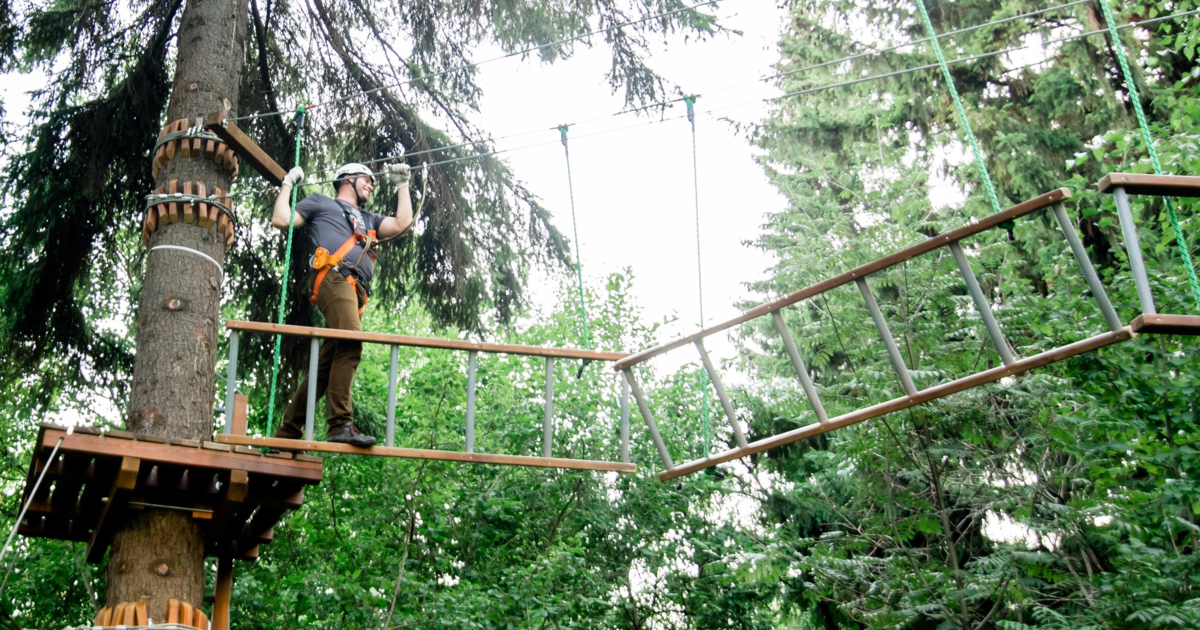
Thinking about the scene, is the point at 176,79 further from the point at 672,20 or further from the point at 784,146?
the point at 784,146

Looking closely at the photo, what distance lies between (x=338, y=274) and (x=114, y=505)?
1.49 m

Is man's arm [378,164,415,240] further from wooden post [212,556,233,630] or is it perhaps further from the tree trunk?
wooden post [212,556,233,630]

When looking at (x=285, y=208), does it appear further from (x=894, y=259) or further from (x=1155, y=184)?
(x=1155, y=184)

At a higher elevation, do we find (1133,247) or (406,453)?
(1133,247)

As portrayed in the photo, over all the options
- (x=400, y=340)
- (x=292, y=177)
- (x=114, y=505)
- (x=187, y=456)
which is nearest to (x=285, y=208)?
(x=292, y=177)

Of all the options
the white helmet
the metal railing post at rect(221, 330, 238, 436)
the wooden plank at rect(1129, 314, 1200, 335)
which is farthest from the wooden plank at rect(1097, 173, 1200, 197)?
the white helmet

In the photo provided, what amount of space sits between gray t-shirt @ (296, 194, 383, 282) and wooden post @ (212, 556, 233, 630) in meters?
1.65

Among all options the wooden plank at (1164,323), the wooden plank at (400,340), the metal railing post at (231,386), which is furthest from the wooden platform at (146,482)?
the wooden plank at (1164,323)

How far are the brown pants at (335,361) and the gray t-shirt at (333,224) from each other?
0.48 feet

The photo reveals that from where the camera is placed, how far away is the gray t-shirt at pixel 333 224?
5402 mm

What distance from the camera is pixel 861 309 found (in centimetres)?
835

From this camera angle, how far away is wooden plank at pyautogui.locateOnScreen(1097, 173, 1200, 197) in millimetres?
3762

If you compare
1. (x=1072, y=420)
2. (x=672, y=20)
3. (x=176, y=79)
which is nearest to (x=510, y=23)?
(x=672, y=20)

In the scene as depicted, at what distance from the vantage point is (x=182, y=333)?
5.23 metres
